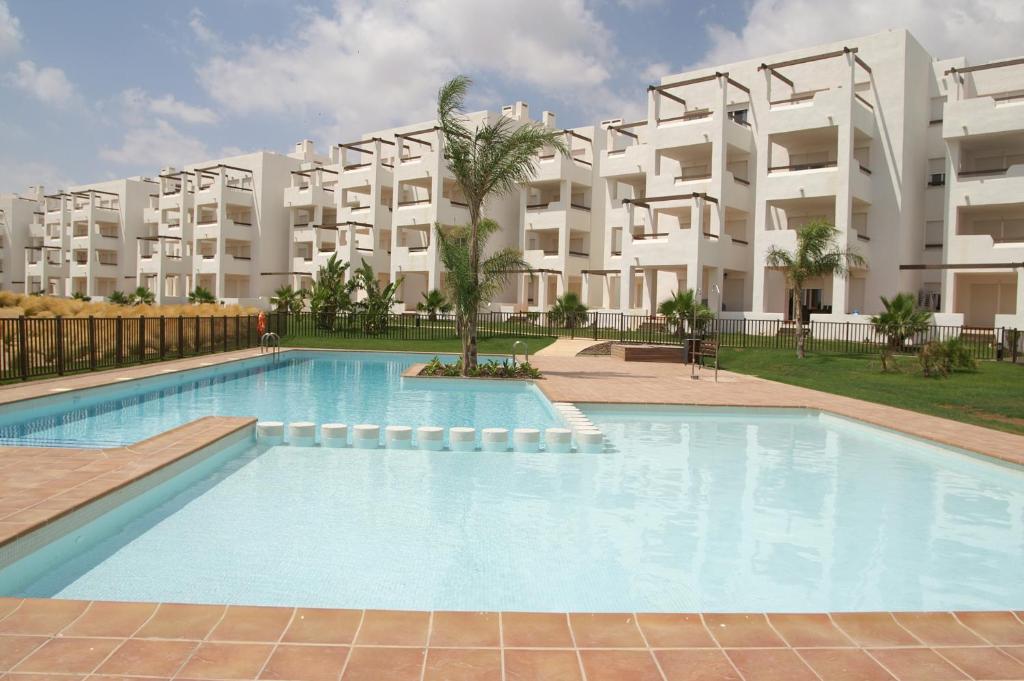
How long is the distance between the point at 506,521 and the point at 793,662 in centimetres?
355

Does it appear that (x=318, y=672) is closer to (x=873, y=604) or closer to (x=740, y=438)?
(x=873, y=604)

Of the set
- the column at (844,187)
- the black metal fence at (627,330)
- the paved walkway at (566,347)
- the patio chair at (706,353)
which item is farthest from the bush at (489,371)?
the column at (844,187)

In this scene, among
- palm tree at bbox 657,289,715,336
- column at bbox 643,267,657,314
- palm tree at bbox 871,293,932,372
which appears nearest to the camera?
palm tree at bbox 871,293,932,372

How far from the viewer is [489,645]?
11.6 feet

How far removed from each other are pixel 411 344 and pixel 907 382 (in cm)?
1743

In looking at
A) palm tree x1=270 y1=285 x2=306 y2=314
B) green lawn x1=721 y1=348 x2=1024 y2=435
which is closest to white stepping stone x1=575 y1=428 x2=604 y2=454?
green lawn x1=721 y1=348 x2=1024 y2=435

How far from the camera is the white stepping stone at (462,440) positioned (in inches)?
383

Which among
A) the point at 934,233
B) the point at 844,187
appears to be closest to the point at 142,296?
the point at 844,187

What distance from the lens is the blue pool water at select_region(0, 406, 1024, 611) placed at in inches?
198

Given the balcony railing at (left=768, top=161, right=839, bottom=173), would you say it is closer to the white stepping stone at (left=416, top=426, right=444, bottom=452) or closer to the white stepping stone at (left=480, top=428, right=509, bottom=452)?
the white stepping stone at (left=480, top=428, right=509, bottom=452)

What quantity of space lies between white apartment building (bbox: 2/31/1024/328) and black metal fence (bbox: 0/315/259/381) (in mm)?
11308

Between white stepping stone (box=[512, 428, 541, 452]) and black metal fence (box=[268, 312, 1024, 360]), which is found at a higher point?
black metal fence (box=[268, 312, 1024, 360])

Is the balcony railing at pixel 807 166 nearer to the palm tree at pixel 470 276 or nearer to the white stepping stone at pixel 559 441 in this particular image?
the palm tree at pixel 470 276

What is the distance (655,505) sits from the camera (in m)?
7.36
